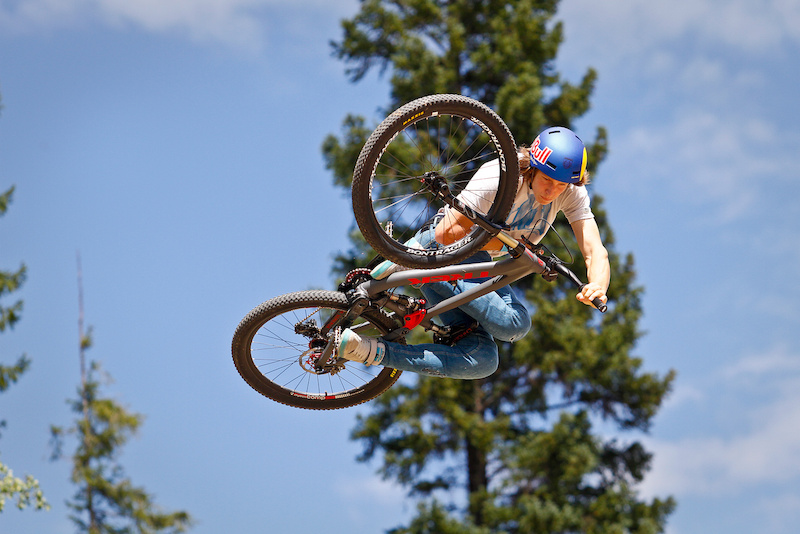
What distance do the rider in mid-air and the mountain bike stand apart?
0.08 m

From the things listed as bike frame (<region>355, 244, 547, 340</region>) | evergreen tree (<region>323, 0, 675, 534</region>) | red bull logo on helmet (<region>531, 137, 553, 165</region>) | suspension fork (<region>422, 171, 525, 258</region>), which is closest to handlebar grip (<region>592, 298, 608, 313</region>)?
bike frame (<region>355, 244, 547, 340</region>)

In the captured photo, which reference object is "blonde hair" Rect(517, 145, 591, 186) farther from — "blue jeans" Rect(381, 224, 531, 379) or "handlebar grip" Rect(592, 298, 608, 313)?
"handlebar grip" Rect(592, 298, 608, 313)

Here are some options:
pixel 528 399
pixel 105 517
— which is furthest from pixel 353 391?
pixel 105 517

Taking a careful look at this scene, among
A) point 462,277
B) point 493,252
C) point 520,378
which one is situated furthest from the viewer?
point 520,378

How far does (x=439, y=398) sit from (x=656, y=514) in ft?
16.2

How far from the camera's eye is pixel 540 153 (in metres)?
6.09

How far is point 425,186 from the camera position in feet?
20.0

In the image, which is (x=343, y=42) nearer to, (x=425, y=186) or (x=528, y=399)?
(x=528, y=399)

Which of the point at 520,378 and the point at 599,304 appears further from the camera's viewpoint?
the point at 520,378

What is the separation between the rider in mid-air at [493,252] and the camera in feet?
20.0

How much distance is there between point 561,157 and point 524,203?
0.49 m

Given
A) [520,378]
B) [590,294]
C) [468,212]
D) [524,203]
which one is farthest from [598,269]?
[520,378]

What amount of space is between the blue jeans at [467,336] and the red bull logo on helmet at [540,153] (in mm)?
803

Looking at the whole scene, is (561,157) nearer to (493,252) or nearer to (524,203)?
(524,203)
